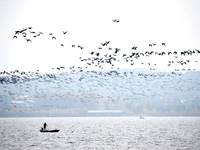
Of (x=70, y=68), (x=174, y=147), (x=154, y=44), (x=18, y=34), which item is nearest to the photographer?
(x=18, y=34)

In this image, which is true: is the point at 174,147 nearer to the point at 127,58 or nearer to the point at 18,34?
the point at 127,58

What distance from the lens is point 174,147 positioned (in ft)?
250

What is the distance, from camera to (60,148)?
245 ft

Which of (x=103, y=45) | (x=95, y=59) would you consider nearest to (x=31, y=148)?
(x=95, y=59)

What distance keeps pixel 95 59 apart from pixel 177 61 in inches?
582

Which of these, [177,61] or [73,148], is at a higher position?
[177,61]

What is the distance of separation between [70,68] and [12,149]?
19.4 m

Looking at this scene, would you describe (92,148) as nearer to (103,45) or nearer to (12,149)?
(12,149)

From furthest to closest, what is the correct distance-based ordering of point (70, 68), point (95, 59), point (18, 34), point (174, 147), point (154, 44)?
point (174, 147)
point (70, 68)
point (95, 59)
point (154, 44)
point (18, 34)

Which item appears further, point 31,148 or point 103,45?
point 31,148

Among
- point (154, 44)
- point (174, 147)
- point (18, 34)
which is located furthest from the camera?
point (174, 147)

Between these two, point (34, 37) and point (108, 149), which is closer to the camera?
point (34, 37)

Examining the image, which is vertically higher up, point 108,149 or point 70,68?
point 70,68

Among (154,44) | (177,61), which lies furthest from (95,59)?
(177,61)
